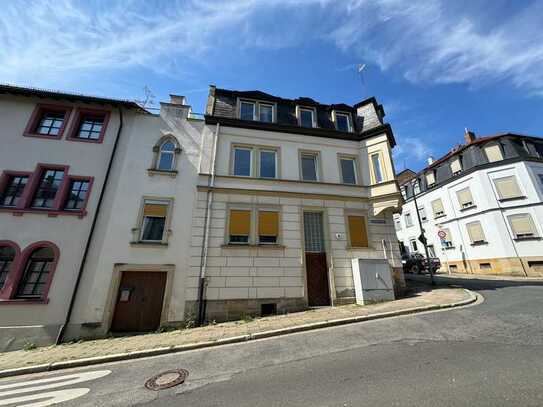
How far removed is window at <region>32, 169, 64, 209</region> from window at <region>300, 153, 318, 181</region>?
12.2 metres

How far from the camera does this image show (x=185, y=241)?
10.4m

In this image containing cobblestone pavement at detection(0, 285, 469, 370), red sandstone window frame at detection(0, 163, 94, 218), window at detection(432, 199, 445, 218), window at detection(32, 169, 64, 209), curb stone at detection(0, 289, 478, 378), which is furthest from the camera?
window at detection(432, 199, 445, 218)

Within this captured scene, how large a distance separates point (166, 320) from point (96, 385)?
4.41 m

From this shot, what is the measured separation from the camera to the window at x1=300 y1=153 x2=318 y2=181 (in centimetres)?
1295

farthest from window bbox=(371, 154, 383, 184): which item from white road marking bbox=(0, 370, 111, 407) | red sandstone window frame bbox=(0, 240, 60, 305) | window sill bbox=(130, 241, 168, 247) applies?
red sandstone window frame bbox=(0, 240, 60, 305)

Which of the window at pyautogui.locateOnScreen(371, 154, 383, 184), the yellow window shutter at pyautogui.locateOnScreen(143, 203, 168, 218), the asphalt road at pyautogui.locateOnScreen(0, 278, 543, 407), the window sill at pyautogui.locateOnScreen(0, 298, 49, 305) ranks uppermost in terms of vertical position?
the window at pyautogui.locateOnScreen(371, 154, 383, 184)

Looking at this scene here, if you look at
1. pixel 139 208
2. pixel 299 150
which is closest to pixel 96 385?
pixel 139 208

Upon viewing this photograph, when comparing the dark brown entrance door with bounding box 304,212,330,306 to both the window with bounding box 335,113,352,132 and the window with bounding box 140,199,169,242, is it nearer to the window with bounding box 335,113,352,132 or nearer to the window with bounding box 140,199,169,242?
the window with bounding box 335,113,352,132

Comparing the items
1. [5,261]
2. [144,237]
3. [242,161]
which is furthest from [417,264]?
[5,261]

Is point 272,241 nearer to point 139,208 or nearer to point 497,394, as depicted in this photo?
point 139,208

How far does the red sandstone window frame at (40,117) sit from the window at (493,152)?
32.4 meters

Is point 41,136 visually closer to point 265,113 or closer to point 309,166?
point 265,113

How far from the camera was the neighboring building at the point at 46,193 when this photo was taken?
8602mm

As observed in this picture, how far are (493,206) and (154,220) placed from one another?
2703 cm
